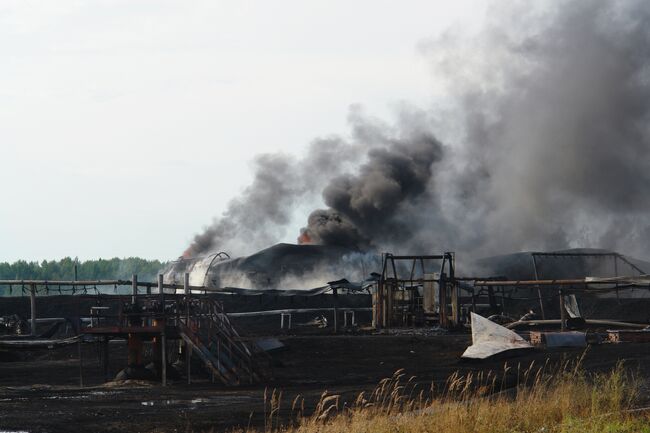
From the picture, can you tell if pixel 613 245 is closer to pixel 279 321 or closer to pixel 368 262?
pixel 368 262

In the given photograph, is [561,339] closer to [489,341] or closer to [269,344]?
[489,341]

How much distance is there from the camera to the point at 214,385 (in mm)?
30062

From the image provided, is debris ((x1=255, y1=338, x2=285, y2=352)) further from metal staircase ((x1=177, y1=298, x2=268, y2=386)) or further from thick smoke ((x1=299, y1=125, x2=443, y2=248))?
thick smoke ((x1=299, y1=125, x2=443, y2=248))

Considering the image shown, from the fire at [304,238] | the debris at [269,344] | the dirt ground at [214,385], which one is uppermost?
the fire at [304,238]

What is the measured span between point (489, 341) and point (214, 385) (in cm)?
985

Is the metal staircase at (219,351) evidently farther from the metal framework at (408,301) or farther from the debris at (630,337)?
the metal framework at (408,301)

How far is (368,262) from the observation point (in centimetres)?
6975

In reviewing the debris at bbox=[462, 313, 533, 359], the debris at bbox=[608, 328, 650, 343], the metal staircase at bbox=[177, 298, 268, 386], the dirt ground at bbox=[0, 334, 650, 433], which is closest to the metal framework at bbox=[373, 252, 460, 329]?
the dirt ground at bbox=[0, 334, 650, 433]

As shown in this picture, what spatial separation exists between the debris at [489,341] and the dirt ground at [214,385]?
37 cm

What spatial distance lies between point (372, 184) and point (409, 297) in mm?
32679

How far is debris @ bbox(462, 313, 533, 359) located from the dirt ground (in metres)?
0.37

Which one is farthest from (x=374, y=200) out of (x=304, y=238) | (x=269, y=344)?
(x=269, y=344)

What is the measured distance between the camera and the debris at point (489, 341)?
33312 millimetres

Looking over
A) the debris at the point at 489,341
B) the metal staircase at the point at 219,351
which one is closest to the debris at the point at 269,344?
the metal staircase at the point at 219,351
